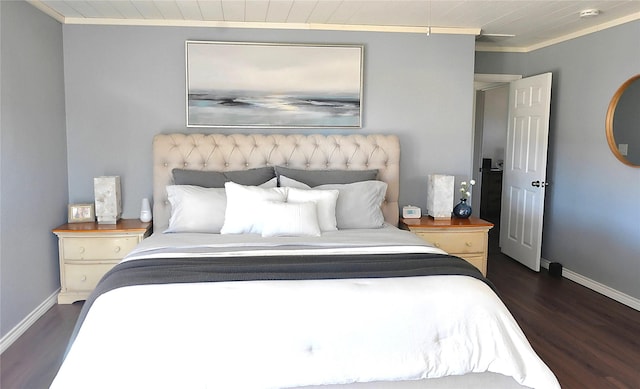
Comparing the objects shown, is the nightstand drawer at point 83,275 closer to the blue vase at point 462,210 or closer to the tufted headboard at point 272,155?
the tufted headboard at point 272,155

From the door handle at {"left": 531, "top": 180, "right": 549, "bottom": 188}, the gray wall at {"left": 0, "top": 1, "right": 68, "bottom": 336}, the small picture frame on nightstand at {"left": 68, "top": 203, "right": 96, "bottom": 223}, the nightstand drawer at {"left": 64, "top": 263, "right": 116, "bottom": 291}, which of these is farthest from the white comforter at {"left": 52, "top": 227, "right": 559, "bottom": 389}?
the door handle at {"left": 531, "top": 180, "right": 549, "bottom": 188}

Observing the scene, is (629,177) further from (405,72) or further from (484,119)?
(484,119)

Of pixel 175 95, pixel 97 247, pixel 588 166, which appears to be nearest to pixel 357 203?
pixel 175 95

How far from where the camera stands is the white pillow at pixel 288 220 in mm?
3039

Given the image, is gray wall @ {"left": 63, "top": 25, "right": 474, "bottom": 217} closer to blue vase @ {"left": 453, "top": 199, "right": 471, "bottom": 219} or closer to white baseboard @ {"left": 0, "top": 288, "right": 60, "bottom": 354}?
blue vase @ {"left": 453, "top": 199, "right": 471, "bottom": 219}

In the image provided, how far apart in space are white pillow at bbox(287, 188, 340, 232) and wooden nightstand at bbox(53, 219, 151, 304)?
1253mm

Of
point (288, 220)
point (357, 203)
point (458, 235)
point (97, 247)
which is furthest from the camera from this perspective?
point (458, 235)

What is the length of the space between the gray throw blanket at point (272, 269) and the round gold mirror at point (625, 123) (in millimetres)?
2317

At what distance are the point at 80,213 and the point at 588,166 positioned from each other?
437cm

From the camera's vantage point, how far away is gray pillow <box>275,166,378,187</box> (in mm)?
3686

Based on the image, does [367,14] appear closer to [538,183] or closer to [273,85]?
[273,85]

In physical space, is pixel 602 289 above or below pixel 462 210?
below

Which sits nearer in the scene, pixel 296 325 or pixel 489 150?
pixel 296 325

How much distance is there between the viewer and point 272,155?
3.92 m
